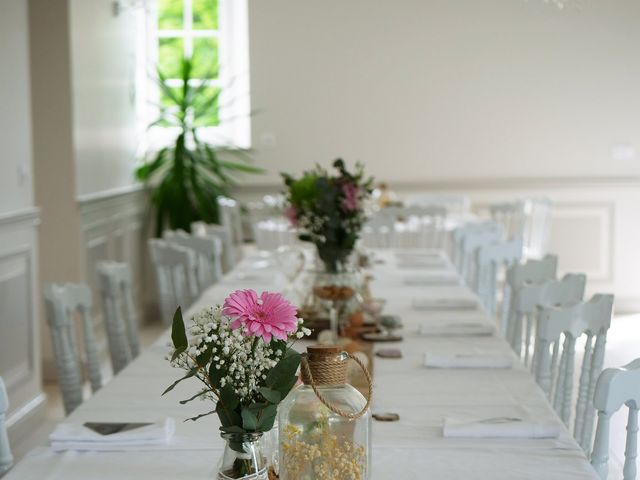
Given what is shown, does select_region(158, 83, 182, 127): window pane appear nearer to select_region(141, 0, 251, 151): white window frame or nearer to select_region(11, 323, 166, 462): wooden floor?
select_region(141, 0, 251, 151): white window frame

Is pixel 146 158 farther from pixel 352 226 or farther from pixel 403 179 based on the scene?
pixel 352 226

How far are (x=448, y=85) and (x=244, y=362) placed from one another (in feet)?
22.9

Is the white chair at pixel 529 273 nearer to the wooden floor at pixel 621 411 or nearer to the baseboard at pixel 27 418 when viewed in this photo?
the wooden floor at pixel 621 411

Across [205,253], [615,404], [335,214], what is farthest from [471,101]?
[615,404]

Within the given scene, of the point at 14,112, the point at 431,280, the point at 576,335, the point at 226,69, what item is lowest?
the point at 431,280

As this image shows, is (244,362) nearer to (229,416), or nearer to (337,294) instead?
(229,416)

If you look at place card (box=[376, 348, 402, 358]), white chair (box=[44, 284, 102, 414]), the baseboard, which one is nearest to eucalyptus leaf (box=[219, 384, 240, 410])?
place card (box=[376, 348, 402, 358])

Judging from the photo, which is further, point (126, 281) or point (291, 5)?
point (291, 5)

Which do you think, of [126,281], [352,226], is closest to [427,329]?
[352,226]

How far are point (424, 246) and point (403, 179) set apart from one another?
167cm

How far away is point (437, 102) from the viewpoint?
8.48m

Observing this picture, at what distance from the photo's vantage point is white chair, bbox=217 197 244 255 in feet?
25.1

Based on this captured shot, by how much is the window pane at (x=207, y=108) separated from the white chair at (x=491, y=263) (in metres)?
3.36

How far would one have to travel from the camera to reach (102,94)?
6988mm
